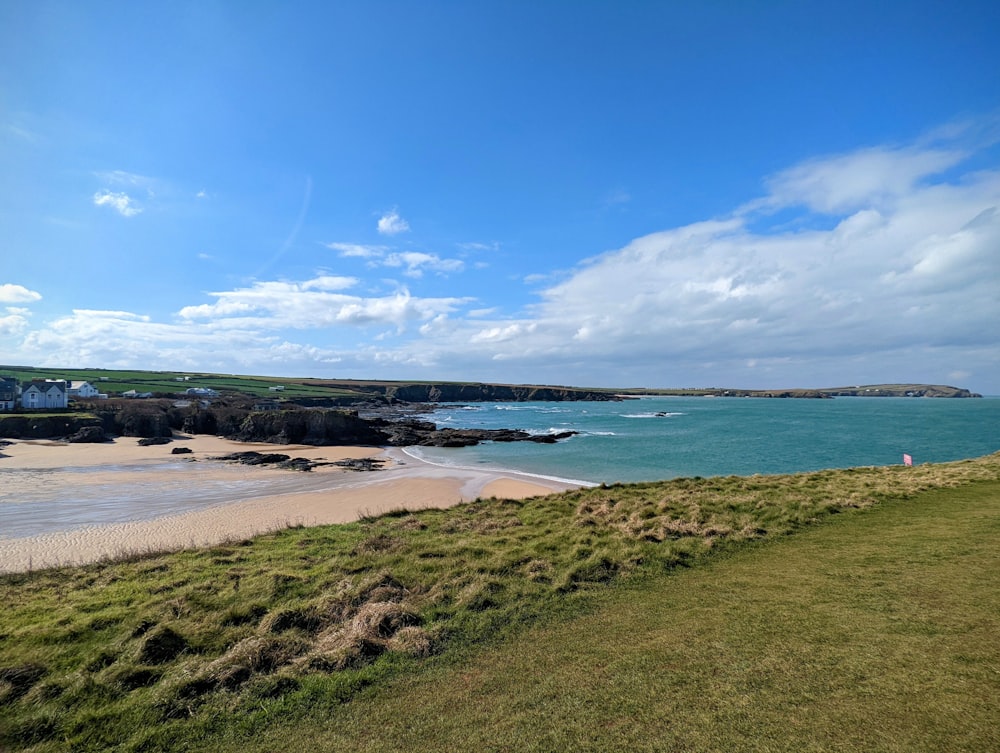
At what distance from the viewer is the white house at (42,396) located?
76.2m

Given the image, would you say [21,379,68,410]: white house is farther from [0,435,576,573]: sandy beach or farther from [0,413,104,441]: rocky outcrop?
[0,435,576,573]: sandy beach

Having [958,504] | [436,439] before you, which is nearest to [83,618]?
[958,504]

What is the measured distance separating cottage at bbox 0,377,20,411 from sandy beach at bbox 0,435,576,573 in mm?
37198

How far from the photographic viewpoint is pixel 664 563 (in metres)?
12.0

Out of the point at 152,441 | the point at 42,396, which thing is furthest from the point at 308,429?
the point at 42,396

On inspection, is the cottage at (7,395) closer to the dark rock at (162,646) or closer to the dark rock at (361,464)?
the dark rock at (361,464)

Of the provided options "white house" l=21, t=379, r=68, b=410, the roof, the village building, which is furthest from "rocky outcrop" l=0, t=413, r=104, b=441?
the village building

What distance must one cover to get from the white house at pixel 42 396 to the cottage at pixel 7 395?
1215 mm

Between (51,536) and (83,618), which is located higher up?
(83,618)

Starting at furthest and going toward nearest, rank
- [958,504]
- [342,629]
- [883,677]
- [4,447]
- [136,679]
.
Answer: [4,447] → [958,504] → [342,629] → [136,679] → [883,677]

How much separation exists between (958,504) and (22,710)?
24.9 m

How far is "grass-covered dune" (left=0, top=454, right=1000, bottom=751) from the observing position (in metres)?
5.93

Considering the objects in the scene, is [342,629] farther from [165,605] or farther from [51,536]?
[51,536]

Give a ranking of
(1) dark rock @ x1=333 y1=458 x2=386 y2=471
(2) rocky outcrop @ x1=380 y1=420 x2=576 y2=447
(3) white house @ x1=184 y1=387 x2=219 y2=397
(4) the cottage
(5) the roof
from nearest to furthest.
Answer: (1) dark rock @ x1=333 y1=458 x2=386 y2=471 < (2) rocky outcrop @ x1=380 y1=420 x2=576 y2=447 < (4) the cottage < (5) the roof < (3) white house @ x1=184 y1=387 x2=219 y2=397
